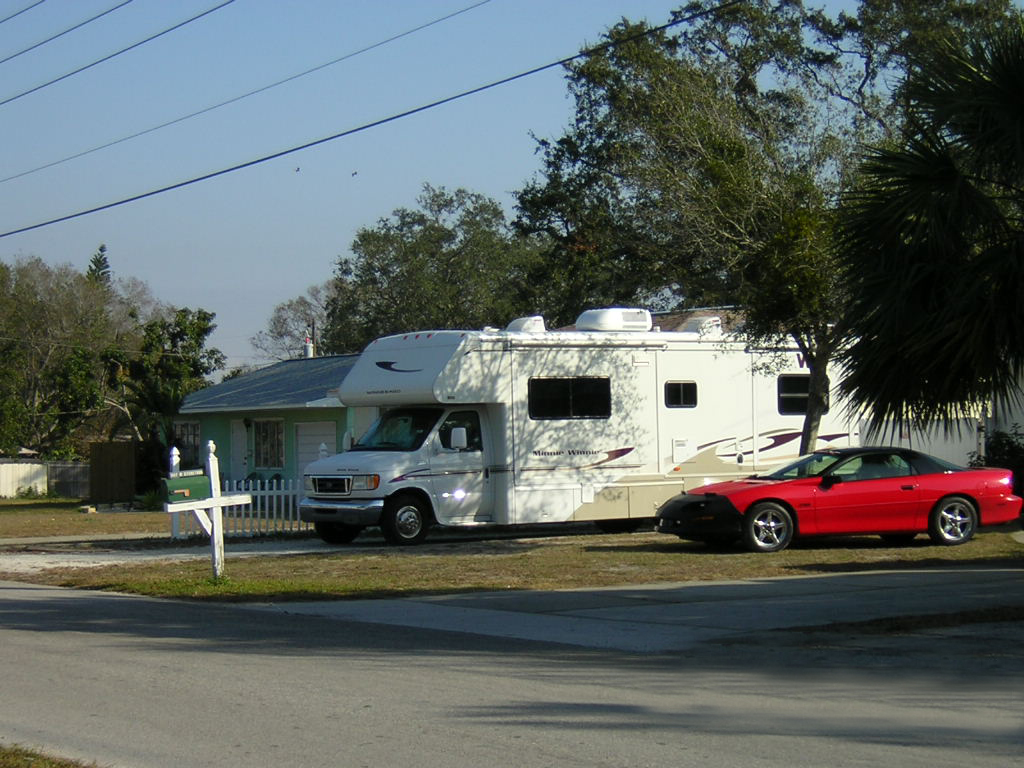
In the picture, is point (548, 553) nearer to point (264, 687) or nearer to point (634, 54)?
point (264, 687)

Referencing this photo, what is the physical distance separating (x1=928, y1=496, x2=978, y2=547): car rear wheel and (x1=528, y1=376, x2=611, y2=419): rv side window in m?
5.57

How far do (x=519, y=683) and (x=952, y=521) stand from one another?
1170cm

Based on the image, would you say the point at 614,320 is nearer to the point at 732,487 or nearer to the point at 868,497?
the point at 732,487

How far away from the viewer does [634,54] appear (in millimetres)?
30578

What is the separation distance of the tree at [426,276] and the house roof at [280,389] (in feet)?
43.5

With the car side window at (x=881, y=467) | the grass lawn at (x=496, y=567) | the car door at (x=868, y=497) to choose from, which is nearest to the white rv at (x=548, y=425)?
the grass lawn at (x=496, y=567)

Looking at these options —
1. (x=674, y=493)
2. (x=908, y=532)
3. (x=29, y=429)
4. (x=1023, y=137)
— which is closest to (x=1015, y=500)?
(x=908, y=532)

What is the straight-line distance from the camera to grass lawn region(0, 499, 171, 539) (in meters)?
26.0

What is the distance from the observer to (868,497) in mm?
18156

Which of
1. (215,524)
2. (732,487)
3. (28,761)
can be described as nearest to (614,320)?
(732,487)

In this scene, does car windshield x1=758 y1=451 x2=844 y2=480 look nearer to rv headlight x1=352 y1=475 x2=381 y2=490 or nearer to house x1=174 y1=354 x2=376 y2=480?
rv headlight x1=352 y1=475 x2=381 y2=490

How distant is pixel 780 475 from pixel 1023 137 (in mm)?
8122

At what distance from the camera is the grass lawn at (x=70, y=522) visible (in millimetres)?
26031

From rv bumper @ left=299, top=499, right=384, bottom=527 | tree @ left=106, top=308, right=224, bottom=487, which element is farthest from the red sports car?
tree @ left=106, top=308, right=224, bottom=487
